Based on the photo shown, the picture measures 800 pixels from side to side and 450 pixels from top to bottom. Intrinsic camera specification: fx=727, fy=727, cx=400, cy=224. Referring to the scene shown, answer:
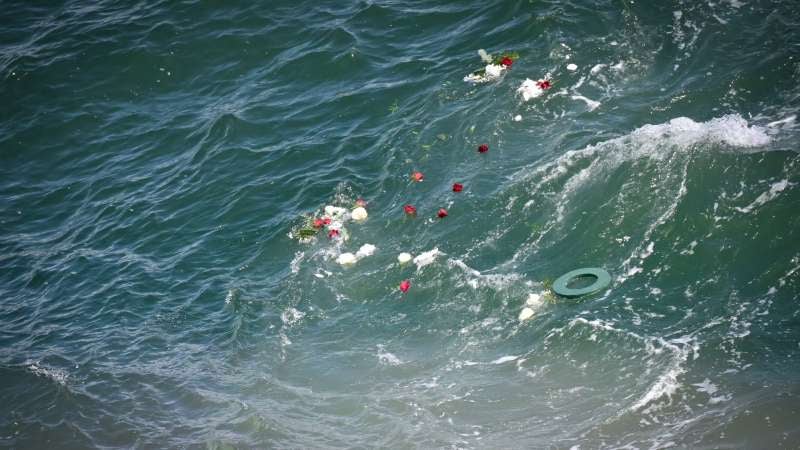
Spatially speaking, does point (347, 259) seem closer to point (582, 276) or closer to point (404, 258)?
point (404, 258)

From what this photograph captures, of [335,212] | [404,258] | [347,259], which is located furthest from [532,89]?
[347,259]

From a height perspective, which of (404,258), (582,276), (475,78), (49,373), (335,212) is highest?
(475,78)

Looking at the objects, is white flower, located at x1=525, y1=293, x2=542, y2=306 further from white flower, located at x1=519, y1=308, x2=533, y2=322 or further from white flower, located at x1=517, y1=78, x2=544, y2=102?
white flower, located at x1=517, y1=78, x2=544, y2=102

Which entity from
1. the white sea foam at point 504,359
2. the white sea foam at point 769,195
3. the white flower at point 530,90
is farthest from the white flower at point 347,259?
the white sea foam at point 769,195

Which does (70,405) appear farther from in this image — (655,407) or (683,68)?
(683,68)

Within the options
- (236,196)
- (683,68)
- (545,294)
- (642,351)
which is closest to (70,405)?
(236,196)

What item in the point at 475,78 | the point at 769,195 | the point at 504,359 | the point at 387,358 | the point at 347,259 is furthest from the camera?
the point at 475,78

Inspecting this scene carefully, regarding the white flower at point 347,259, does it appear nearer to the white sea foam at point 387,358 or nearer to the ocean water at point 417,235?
the ocean water at point 417,235
